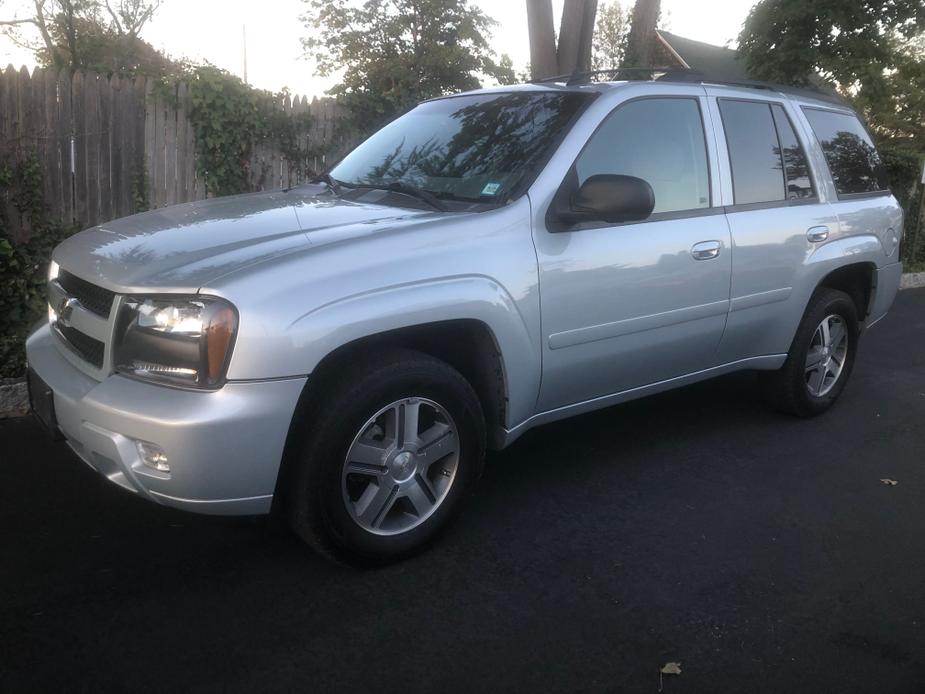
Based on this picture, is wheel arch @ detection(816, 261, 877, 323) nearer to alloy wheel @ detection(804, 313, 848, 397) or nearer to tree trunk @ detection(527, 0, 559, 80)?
alloy wheel @ detection(804, 313, 848, 397)

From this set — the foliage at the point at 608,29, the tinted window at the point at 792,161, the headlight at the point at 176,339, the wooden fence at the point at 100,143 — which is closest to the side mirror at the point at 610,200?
the headlight at the point at 176,339

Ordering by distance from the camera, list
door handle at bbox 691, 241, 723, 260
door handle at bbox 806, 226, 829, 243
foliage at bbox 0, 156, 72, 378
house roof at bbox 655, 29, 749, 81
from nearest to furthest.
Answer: door handle at bbox 691, 241, 723, 260
door handle at bbox 806, 226, 829, 243
foliage at bbox 0, 156, 72, 378
house roof at bbox 655, 29, 749, 81

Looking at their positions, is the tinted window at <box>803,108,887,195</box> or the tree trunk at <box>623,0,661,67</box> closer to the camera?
the tinted window at <box>803,108,887,195</box>

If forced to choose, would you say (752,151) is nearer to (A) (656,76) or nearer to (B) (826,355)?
(A) (656,76)

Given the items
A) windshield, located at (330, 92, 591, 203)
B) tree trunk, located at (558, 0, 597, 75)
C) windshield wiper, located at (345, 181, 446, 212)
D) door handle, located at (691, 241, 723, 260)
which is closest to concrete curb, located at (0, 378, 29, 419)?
windshield, located at (330, 92, 591, 203)

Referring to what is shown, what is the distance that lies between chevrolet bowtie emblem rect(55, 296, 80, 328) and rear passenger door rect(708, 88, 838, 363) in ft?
9.71

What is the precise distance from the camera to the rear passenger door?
436 centimetres

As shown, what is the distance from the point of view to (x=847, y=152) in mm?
5273

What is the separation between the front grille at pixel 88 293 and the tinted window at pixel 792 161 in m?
3.49

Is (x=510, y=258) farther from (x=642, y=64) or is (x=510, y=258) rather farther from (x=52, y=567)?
(x=642, y=64)

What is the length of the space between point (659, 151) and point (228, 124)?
4469mm

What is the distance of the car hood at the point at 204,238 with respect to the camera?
2883 mm

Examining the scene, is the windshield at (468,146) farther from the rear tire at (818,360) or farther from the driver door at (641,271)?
the rear tire at (818,360)

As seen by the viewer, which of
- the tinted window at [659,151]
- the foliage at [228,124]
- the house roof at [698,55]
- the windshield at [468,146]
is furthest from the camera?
the house roof at [698,55]
